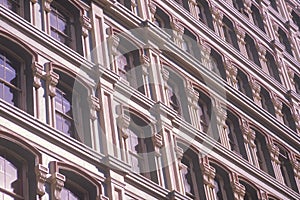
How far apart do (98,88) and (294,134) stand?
11876mm

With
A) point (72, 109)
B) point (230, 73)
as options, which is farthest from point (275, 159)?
point (72, 109)

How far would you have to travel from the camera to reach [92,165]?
21.3m

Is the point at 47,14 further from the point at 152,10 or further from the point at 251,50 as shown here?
the point at 251,50

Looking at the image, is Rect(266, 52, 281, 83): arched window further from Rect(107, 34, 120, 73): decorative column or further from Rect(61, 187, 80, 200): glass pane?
Rect(61, 187, 80, 200): glass pane

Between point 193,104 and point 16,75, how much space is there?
788 cm

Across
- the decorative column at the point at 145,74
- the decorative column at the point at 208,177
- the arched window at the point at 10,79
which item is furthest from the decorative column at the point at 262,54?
the arched window at the point at 10,79

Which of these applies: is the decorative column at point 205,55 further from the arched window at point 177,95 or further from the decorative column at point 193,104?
the arched window at point 177,95

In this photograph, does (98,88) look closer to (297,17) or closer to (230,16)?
(230,16)

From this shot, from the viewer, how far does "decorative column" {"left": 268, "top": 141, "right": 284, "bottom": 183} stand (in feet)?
98.8

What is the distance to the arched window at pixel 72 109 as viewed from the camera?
2222 centimetres

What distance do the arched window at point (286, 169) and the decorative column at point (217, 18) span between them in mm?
5294

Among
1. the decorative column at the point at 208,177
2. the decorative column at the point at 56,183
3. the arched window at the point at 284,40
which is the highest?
the arched window at the point at 284,40

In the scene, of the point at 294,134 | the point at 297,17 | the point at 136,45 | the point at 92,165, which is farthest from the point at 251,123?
the point at 297,17

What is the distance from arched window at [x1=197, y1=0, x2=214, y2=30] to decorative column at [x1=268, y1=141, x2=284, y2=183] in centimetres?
565
